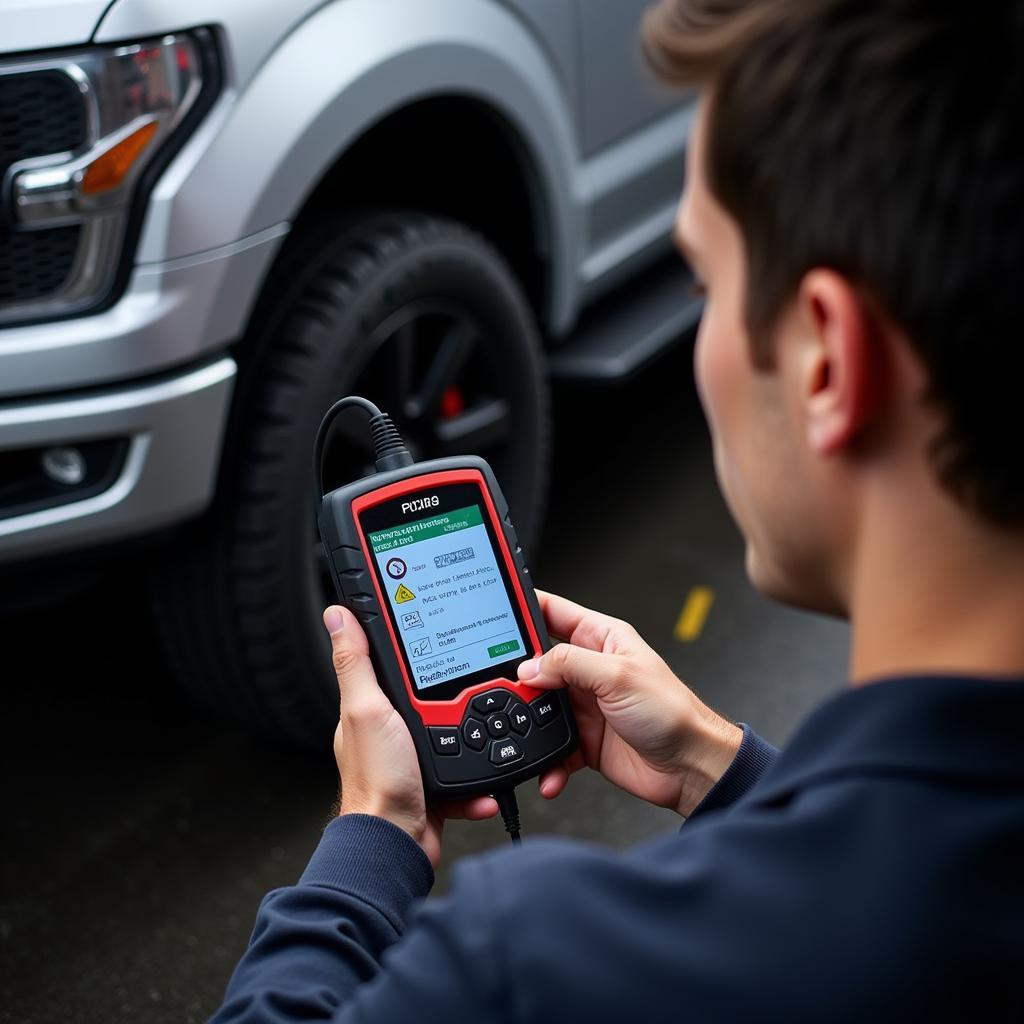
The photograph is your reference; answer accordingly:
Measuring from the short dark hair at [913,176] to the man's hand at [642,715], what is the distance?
55cm

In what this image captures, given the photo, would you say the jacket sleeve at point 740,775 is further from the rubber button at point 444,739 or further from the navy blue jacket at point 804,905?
the navy blue jacket at point 804,905

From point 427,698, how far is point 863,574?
2.06 ft

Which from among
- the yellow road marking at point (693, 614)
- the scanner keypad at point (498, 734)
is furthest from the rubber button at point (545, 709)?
the yellow road marking at point (693, 614)

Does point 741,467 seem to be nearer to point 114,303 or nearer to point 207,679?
point 114,303

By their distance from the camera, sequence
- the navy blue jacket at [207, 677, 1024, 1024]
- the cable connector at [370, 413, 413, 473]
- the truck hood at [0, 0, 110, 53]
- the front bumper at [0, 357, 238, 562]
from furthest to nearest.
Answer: the front bumper at [0, 357, 238, 562], the truck hood at [0, 0, 110, 53], the cable connector at [370, 413, 413, 473], the navy blue jacket at [207, 677, 1024, 1024]

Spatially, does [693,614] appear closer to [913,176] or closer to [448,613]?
[448,613]

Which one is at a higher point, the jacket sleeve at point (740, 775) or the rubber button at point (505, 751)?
the jacket sleeve at point (740, 775)

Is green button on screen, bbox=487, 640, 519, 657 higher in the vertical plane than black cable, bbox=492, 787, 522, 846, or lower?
higher

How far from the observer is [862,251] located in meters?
0.70

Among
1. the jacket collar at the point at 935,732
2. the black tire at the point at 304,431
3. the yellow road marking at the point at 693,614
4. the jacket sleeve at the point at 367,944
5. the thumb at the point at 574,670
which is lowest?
the yellow road marking at the point at 693,614

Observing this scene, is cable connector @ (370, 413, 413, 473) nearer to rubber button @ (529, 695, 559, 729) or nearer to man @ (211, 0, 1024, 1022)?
rubber button @ (529, 695, 559, 729)

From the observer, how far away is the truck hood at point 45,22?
62.4 inches

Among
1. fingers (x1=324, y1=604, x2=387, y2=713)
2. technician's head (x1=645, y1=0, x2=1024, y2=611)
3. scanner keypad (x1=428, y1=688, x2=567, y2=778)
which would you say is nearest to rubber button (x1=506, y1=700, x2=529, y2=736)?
scanner keypad (x1=428, y1=688, x2=567, y2=778)

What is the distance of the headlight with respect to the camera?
5.30ft
